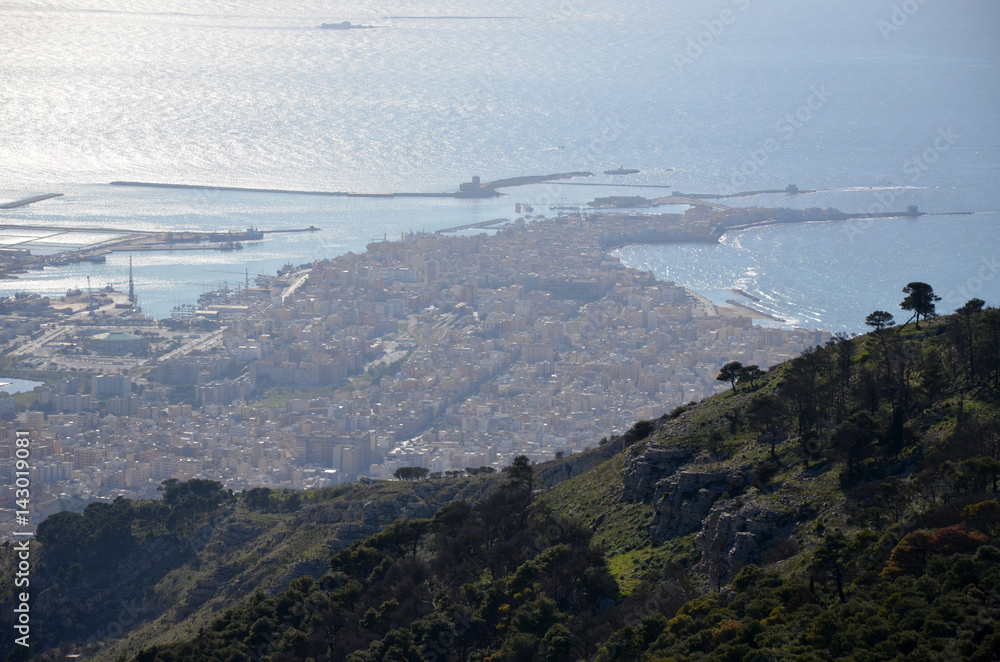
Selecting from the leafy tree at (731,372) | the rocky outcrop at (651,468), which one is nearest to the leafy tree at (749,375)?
the leafy tree at (731,372)

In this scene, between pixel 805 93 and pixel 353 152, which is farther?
pixel 805 93

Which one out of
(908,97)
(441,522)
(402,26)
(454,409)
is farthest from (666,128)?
(441,522)

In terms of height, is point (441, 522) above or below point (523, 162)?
below

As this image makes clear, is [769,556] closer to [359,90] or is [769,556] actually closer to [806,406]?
[806,406]
